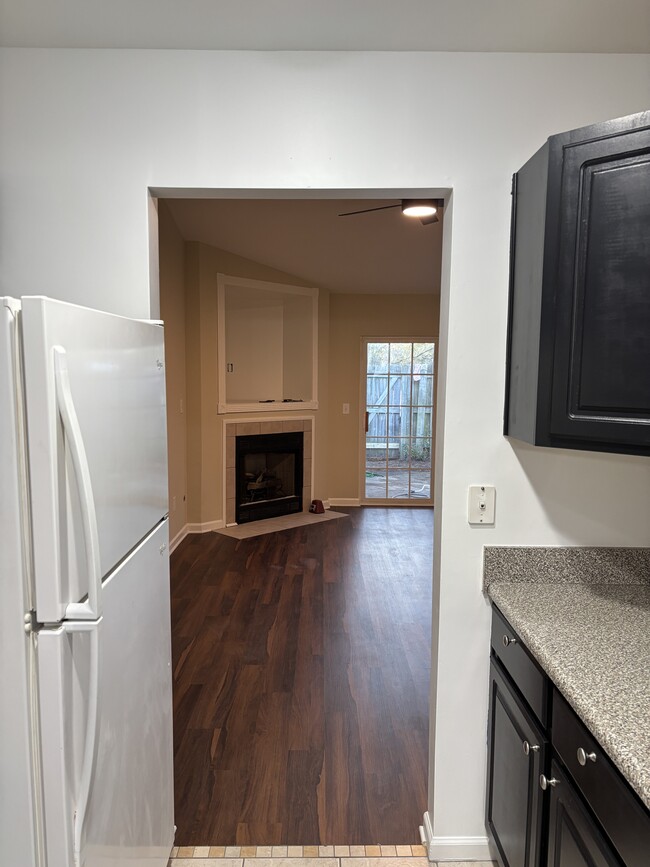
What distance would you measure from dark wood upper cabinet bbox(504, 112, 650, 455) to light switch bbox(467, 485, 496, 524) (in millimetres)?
319

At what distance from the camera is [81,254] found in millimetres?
1683

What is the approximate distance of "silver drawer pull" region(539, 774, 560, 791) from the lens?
128 centimetres

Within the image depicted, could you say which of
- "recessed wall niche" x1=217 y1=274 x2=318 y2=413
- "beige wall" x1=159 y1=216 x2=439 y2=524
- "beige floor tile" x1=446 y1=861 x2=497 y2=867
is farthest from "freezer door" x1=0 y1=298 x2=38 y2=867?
"recessed wall niche" x1=217 y1=274 x2=318 y2=413

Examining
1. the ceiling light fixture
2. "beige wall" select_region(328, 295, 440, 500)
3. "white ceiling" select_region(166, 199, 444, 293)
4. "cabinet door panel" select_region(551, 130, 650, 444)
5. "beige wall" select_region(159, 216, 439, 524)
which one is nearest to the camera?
"cabinet door panel" select_region(551, 130, 650, 444)

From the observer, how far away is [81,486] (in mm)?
975

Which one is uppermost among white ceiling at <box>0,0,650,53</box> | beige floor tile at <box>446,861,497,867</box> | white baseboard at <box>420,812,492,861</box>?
white ceiling at <box>0,0,650,53</box>

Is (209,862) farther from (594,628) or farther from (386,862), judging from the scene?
(594,628)

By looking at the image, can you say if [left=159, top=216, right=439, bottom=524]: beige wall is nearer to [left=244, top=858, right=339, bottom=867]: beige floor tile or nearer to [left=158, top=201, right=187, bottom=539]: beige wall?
[left=158, top=201, right=187, bottom=539]: beige wall

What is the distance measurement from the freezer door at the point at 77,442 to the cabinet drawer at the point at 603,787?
3.37 ft

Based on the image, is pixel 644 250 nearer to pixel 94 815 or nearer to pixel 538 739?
pixel 538 739

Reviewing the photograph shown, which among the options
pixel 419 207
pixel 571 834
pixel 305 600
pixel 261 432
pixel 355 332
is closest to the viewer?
pixel 571 834

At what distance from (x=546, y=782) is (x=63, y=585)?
1170mm

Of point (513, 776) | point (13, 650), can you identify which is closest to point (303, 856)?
point (513, 776)

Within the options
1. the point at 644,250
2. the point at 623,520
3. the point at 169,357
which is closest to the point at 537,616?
the point at 623,520
